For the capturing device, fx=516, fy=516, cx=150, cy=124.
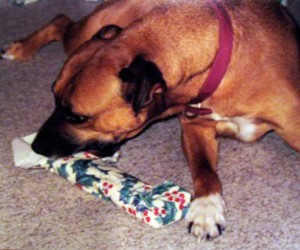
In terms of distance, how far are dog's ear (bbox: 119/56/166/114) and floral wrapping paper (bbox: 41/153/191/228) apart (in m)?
0.36

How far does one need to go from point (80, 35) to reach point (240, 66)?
3.29 ft

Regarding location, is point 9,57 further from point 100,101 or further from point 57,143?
point 100,101

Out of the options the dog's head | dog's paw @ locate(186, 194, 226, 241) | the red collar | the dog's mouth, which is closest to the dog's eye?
the dog's head

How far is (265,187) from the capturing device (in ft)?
6.98

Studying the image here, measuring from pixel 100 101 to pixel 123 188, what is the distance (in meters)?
0.38

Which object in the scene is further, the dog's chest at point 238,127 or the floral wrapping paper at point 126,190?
the dog's chest at point 238,127

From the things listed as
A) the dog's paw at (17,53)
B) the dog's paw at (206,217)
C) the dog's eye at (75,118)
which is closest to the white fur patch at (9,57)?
the dog's paw at (17,53)

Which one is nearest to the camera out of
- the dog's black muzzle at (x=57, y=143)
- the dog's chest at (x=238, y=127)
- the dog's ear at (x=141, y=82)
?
the dog's ear at (x=141, y=82)

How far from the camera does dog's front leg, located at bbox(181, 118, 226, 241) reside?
6.23ft

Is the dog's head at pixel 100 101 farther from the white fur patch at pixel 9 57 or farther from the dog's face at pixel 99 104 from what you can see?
the white fur patch at pixel 9 57

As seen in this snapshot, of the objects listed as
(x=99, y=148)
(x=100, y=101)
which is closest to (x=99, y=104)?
(x=100, y=101)

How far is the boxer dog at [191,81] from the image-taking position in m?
1.73

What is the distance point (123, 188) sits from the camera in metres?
1.95

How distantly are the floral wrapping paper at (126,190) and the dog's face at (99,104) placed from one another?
4.2 inches
